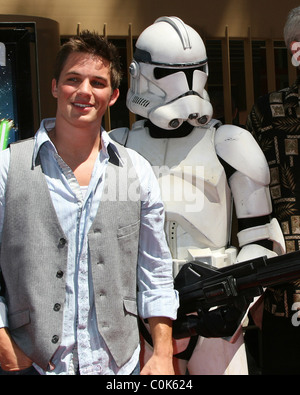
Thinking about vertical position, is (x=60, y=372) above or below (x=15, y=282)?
below

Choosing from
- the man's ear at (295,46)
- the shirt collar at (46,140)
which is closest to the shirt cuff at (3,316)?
the shirt collar at (46,140)

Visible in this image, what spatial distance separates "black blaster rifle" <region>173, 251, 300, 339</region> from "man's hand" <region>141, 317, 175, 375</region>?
0.29 m

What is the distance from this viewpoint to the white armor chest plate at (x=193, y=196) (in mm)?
2336

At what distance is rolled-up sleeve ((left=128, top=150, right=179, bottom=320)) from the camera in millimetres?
1730

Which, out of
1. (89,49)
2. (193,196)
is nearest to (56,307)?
(89,49)

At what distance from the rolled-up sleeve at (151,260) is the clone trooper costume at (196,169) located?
551mm

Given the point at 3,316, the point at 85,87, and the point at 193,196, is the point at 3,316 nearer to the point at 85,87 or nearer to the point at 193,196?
the point at 85,87

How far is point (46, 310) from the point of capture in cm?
157

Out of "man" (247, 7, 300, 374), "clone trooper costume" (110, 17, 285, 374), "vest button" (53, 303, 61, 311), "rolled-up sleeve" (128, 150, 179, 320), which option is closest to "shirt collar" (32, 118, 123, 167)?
"rolled-up sleeve" (128, 150, 179, 320)

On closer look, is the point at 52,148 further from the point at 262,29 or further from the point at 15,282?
the point at 262,29

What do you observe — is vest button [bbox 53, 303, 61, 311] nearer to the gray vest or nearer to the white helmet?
the gray vest

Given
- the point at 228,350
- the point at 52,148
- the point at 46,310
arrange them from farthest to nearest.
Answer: the point at 228,350, the point at 52,148, the point at 46,310

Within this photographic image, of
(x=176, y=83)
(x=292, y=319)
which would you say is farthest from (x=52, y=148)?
(x=292, y=319)

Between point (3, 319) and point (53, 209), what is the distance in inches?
12.0
